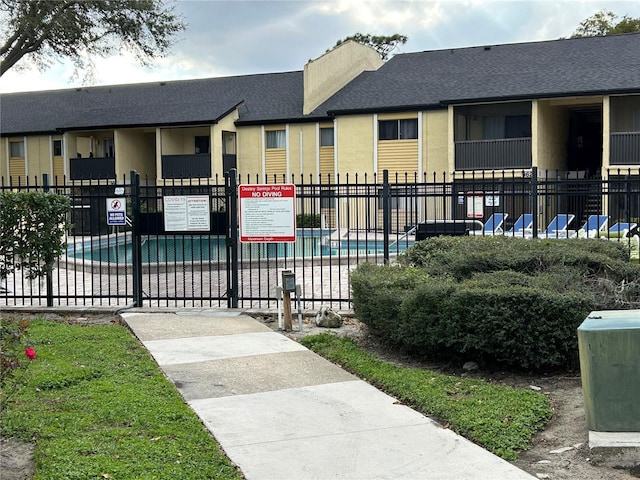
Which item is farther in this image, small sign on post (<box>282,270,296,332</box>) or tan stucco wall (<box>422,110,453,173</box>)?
tan stucco wall (<box>422,110,453,173</box>)

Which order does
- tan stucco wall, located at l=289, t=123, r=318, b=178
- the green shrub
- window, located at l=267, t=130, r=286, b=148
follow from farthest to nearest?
window, located at l=267, t=130, r=286, b=148 → tan stucco wall, located at l=289, t=123, r=318, b=178 → the green shrub

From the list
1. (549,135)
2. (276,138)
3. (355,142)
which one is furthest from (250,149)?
(549,135)

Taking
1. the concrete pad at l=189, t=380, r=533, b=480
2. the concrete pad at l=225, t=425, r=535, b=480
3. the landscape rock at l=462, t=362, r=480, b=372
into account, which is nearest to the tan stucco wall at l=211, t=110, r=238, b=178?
the landscape rock at l=462, t=362, r=480, b=372

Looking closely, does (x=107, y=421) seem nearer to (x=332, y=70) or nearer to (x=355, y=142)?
(x=355, y=142)

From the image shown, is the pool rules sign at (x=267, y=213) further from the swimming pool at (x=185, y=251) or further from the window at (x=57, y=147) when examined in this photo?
the window at (x=57, y=147)

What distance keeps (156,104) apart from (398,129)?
13.7 m

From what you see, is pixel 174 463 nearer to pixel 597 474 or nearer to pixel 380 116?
pixel 597 474

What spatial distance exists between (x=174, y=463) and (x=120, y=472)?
36 centimetres

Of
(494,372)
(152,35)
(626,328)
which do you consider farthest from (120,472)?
(152,35)

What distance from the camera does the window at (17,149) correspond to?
40.4 meters

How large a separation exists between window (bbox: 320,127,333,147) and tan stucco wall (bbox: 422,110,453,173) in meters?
5.26

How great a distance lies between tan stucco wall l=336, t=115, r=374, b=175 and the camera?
101 ft

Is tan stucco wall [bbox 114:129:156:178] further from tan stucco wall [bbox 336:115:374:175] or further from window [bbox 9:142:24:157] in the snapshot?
tan stucco wall [bbox 336:115:374:175]

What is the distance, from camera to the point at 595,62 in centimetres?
2794
